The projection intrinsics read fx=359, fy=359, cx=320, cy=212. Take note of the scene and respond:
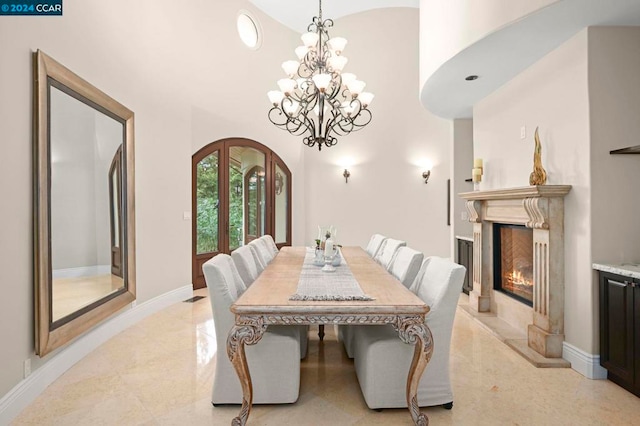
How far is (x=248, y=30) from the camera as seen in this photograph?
6027 millimetres

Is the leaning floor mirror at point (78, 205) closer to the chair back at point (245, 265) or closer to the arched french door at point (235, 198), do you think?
the chair back at point (245, 265)

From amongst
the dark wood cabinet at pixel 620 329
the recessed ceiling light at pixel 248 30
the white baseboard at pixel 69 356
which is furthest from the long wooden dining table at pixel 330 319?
the recessed ceiling light at pixel 248 30

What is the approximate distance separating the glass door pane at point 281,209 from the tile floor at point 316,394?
3.60m

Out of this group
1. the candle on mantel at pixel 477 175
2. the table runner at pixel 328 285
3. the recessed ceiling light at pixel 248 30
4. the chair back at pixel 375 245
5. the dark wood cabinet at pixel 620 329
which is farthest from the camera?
the recessed ceiling light at pixel 248 30

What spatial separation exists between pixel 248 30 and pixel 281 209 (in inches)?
124

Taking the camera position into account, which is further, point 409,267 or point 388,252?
point 388,252

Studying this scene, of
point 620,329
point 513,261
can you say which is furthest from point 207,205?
point 620,329

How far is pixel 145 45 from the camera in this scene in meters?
4.05

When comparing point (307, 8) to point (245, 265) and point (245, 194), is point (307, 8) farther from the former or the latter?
point (245, 265)

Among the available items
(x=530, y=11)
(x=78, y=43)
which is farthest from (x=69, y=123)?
(x=530, y=11)

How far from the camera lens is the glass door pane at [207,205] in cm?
553

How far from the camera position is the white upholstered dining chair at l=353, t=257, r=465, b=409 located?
6.89ft

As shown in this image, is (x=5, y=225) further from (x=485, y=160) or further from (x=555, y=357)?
(x=485, y=160)

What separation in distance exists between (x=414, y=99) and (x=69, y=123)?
18.4 feet
